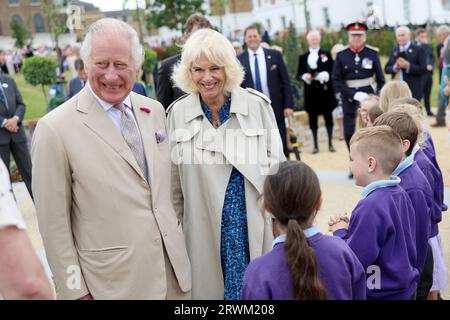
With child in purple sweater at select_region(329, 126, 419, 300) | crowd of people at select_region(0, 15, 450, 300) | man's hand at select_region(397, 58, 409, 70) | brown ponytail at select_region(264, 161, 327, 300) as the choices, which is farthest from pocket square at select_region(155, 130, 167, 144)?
man's hand at select_region(397, 58, 409, 70)

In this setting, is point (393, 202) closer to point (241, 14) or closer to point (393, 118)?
point (393, 118)

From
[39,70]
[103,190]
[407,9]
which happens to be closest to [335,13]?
[407,9]

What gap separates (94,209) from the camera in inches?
96.0

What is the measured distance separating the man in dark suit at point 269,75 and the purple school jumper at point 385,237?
16.8 ft

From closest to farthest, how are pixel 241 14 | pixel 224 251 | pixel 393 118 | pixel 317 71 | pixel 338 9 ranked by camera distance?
pixel 224 251
pixel 393 118
pixel 317 71
pixel 338 9
pixel 241 14

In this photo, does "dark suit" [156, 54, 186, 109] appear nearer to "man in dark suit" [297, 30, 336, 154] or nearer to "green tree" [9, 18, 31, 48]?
"man in dark suit" [297, 30, 336, 154]

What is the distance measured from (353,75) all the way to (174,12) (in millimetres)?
17062

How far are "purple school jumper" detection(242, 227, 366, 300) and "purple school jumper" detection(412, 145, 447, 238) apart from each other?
1.64 meters

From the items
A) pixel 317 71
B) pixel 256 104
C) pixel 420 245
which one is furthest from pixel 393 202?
pixel 317 71

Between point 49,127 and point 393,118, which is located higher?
point 49,127

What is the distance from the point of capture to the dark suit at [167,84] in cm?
521

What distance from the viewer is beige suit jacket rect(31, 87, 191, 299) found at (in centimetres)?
238

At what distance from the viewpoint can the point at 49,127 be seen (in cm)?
238
